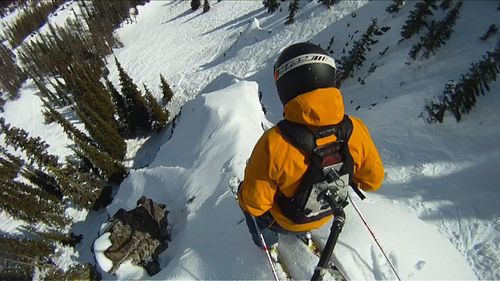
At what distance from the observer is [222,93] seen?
1652 cm

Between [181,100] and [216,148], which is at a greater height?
[216,148]

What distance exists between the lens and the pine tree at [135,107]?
29.9 metres

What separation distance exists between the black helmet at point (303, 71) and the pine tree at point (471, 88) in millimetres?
11456

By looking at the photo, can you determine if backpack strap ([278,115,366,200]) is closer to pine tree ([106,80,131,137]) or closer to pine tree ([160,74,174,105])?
pine tree ([106,80,131,137])

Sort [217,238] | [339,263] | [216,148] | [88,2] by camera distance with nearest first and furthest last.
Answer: [339,263] < [217,238] < [216,148] < [88,2]

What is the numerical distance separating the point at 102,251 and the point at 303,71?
1135 cm

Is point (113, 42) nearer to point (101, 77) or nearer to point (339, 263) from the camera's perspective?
point (101, 77)

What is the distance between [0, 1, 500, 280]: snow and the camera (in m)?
5.94

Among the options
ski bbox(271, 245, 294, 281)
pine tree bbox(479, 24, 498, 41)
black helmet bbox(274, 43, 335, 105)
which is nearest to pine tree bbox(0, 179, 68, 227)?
ski bbox(271, 245, 294, 281)

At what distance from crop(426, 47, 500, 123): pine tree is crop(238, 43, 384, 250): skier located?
10.5 m

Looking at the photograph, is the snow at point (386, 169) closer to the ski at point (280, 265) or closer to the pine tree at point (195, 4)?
the ski at point (280, 265)

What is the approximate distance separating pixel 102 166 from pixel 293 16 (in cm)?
2171

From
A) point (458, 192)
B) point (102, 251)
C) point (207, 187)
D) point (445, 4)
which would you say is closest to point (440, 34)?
point (445, 4)

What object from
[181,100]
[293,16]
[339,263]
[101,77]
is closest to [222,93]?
[339,263]
